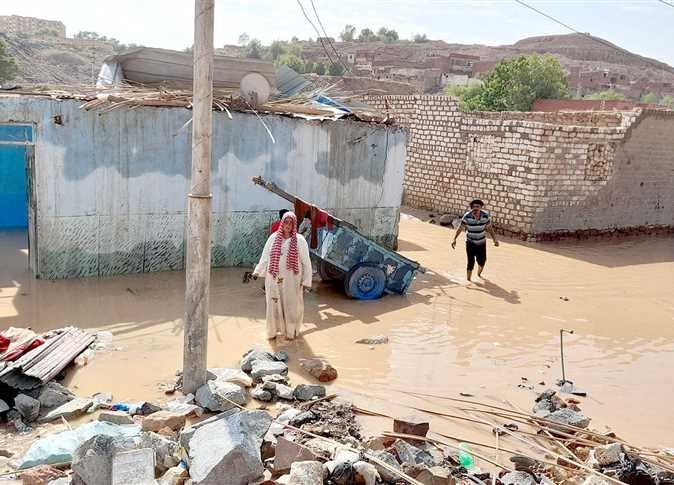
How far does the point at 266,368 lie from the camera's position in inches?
227

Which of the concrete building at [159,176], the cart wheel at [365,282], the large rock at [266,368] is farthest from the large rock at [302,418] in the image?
the concrete building at [159,176]

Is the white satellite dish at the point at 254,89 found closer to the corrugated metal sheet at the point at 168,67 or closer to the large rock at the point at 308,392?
the corrugated metal sheet at the point at 168,67

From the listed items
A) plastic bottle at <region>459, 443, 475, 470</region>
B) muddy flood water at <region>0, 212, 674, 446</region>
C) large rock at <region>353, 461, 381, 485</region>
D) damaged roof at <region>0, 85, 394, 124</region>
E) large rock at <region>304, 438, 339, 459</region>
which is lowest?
muddy flood water at <region>0, 212, 674, 446</region>

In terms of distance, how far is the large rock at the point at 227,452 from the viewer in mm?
3725

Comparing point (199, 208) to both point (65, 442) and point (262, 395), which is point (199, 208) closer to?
point (262, 395)

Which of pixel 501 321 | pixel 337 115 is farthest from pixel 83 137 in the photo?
pixel 501 321

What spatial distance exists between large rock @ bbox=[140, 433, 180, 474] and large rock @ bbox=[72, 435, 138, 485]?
0.26 m

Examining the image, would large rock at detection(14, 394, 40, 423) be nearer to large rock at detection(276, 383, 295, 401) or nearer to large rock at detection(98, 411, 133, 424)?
large rock at detection(98, 411, 133, 424)

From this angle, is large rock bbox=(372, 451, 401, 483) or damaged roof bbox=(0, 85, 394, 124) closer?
large rock bbox=(372, 451, 401, 483)

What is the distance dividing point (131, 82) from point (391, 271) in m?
5.49

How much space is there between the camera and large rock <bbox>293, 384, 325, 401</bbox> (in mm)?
5340

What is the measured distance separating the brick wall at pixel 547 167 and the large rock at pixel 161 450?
1030cm

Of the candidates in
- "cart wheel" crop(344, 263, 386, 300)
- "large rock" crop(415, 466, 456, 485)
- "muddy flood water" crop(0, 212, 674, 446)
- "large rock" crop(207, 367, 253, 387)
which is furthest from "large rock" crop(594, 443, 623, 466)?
"cart wheel" crop(344, 263, 386, 300)

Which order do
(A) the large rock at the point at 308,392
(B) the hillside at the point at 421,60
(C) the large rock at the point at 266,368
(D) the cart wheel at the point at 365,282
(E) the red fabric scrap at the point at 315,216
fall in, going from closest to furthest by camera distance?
(A) the large rock at the point at 308,392, (C) the large rock at the point at 266,368, (E) the red fabric scrap at the point at 315,216, (D) the cart wheel at the point at 365,282, (B) the hillside at the point at 421,60
